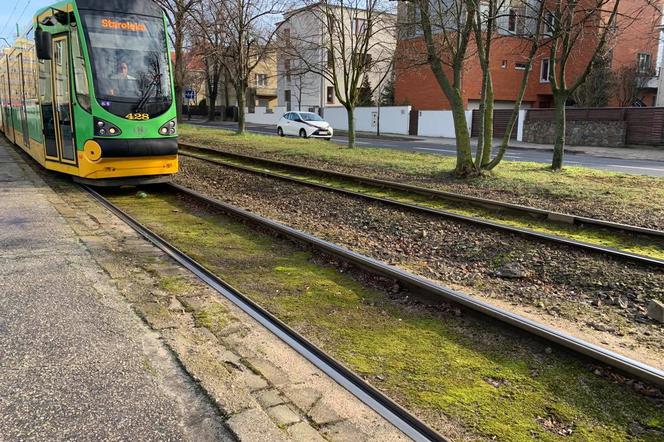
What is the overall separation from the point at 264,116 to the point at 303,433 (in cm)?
5999

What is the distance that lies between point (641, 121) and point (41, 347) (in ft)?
105

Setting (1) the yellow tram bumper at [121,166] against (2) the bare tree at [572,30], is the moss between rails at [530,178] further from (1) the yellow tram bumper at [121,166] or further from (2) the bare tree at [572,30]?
(1) the yellow tram bumper at [121,166]

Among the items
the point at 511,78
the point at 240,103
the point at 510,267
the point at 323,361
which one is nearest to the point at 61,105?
the point at 510,267

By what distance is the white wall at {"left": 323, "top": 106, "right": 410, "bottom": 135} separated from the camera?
137ft

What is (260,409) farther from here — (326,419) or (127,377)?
(127,377)

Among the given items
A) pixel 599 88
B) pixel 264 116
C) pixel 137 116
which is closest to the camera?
pixel 137 116

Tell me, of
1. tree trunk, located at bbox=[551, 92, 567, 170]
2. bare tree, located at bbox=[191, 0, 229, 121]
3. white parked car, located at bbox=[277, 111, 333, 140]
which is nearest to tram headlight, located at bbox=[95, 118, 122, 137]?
tree trunk, located at bbox=[551, 92, 567, 170]

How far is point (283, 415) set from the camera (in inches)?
125

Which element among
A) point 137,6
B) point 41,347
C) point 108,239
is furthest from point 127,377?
point 137,6

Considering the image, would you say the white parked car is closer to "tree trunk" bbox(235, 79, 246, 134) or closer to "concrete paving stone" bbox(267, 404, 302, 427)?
"tree trunk" bbox(235, 79, 246, 134)

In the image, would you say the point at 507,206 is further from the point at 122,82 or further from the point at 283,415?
the point at 283,415

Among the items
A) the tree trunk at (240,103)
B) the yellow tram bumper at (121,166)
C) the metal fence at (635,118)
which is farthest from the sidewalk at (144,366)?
the metal fence at (635,118)

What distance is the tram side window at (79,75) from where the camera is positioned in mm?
9953

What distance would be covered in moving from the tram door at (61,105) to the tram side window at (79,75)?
0.83ft
